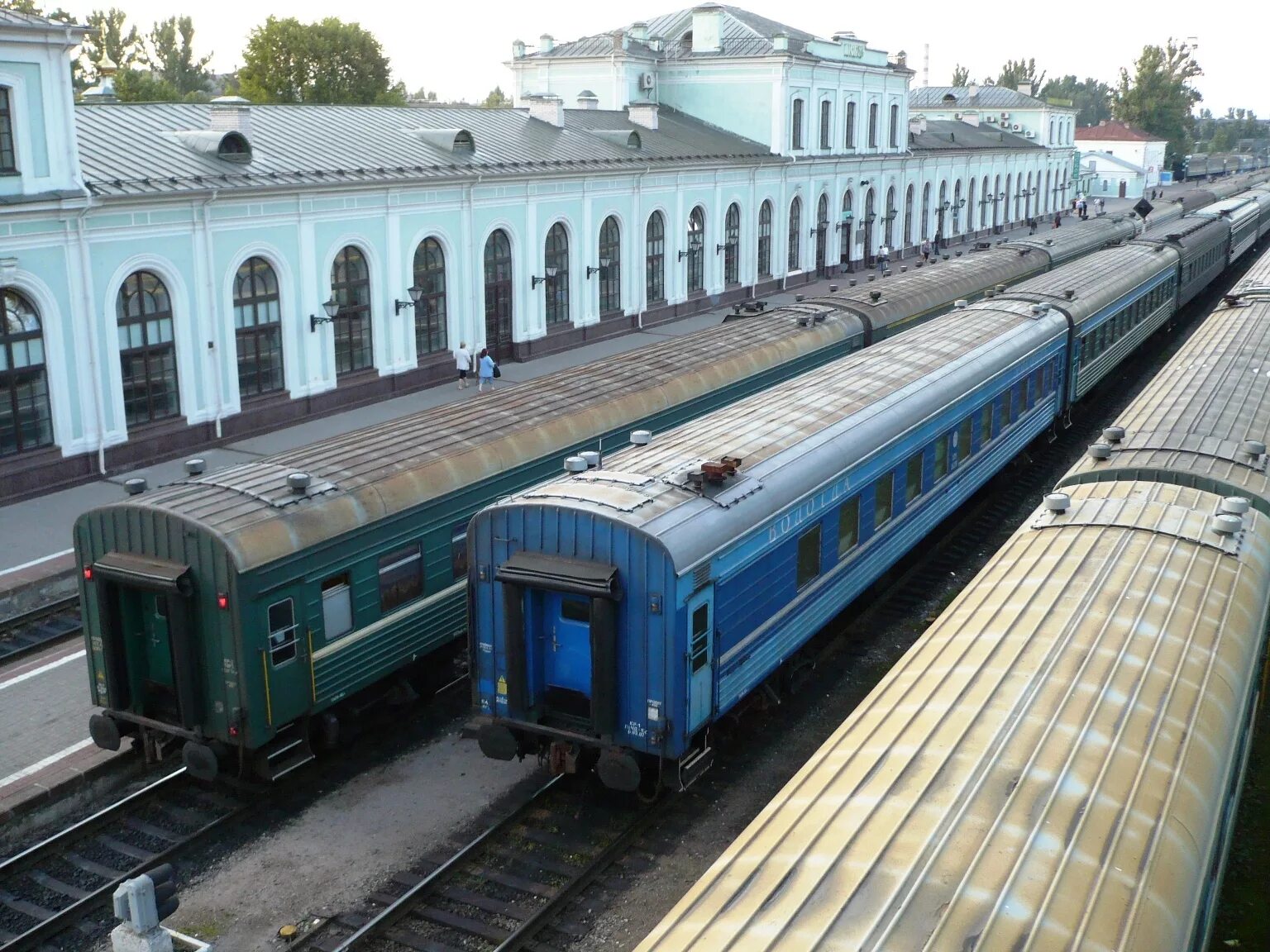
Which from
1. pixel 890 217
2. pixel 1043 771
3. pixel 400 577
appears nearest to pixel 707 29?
pixel 890 217

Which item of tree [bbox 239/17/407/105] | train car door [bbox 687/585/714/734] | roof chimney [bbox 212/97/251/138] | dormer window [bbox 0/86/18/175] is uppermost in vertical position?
tree [bbox 239/17/407/105]

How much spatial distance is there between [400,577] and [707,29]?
4525cm

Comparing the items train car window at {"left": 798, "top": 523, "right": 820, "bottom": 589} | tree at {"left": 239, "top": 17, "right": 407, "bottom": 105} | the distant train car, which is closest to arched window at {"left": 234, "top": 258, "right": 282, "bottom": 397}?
A: train car window at {"left": 798, "top": 523, "right": 820, "bottom": 589}

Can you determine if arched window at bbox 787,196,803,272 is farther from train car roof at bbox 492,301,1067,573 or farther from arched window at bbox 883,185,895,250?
train car roof at bbox 492,301,1067,573

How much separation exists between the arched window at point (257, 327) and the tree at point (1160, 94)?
418ft

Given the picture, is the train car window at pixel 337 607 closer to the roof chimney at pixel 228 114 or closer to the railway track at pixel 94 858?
the railway track at pixel 94 858

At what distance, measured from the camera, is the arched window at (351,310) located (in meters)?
29.9

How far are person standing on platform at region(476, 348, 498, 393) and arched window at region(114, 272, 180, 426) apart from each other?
8.14 meters

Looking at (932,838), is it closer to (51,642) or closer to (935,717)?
(935,717)

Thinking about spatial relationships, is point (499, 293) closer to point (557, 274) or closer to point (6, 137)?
point (557, 274)

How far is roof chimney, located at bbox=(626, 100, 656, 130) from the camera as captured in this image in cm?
4688

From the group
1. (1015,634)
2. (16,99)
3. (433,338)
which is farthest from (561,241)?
(1015,634)

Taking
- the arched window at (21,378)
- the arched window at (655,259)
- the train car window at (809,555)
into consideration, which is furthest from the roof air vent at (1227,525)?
the arched window at (655,259)

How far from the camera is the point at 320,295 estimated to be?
29016mm
